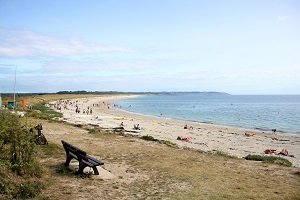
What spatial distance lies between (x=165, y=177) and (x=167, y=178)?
0.12 metres

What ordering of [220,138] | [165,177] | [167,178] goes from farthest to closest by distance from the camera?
1. [220,138]
2. [165,177]
3. [167,178]

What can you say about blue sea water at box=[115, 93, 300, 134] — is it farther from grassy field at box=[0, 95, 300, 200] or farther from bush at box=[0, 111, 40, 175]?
bush at box=[0, 111, 40, 175]

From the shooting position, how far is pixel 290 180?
10.2 meters

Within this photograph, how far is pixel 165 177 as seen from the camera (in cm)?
989

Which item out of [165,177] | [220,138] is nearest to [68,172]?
[165,177]

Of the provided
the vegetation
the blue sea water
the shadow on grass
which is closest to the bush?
the vegetation

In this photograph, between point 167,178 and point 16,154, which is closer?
point 16,154

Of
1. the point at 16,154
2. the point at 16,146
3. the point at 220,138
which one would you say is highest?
the point at 16,146

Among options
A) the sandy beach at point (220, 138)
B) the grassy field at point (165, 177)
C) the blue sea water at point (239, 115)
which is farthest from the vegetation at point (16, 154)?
the blue sea water at point (239, 115)

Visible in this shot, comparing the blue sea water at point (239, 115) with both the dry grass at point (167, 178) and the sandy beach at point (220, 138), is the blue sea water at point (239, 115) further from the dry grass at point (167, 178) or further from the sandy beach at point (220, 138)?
the dry grass at point (167, 178)

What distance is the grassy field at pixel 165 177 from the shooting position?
834 cm

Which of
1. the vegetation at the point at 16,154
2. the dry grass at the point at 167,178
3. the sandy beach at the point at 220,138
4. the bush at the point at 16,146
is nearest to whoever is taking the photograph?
the dry grass at the point at 167,178

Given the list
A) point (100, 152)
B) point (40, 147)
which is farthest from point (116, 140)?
point (40, 147)

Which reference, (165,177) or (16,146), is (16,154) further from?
(165,177)
